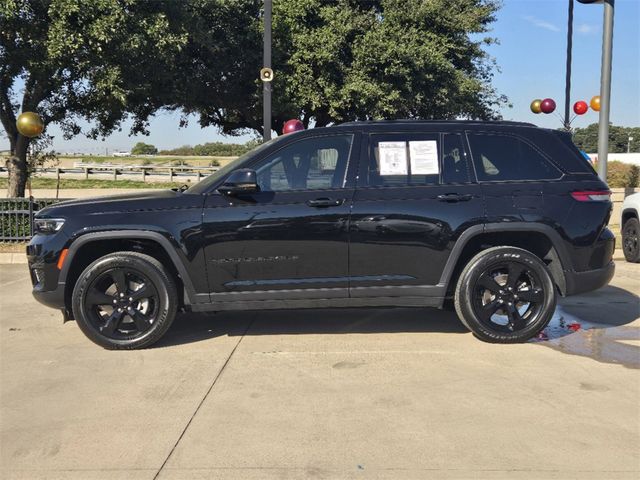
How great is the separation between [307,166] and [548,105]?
13.2 meters

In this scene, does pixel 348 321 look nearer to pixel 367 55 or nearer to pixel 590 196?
pixel 590 196

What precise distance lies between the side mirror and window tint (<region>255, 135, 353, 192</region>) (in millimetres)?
187

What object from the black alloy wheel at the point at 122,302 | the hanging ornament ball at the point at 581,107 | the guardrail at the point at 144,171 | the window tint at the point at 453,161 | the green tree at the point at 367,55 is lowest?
the black alloy wheel at the point at 122,302

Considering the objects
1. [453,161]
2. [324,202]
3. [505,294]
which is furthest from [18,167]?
[505,294]

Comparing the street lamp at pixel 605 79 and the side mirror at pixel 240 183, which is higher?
the street lamp at pixel 605 79

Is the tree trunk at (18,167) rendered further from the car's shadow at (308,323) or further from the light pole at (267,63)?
the car's shadow at (308,323)

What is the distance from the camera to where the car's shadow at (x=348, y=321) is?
5.54 m

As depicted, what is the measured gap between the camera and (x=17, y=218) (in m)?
10.2

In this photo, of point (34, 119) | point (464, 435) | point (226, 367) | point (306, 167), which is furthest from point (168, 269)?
point (34, 119)

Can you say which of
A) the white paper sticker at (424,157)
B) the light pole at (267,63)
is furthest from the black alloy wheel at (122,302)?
the light pole at (267,63)

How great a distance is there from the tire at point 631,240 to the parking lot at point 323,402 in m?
Result: 3.73

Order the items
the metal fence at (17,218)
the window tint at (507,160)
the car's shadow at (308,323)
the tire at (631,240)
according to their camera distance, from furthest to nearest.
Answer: the metal fence at (17,218) → the tire at (631,240) → the car's shadow at (308,323) → the window tint at (507,160)

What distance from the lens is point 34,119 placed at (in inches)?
385

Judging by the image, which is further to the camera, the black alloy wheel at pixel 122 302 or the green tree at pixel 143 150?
the green tree at pixel 143 150
